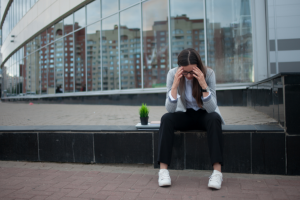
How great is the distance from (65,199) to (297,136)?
97.5 inches

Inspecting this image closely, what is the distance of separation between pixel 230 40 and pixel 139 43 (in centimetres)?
390

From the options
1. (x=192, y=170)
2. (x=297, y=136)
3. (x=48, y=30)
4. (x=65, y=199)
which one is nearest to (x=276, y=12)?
(x=297, y=136)

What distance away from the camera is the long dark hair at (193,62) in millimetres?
2727

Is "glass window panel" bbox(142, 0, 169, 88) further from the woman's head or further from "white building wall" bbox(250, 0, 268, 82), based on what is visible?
the woman's head

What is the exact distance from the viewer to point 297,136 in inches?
111

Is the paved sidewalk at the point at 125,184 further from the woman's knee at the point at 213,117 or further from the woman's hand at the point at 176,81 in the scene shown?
the woman's hand at the point at 176,81

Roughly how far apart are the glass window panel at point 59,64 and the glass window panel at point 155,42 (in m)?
7.02

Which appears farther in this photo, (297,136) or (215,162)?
(297,136)

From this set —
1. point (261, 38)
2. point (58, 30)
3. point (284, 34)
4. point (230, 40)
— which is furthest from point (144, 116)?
point (58, 30)

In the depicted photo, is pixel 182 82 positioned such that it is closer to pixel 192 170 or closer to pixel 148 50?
pixel 192 170

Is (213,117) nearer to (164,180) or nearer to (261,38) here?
(164,180)

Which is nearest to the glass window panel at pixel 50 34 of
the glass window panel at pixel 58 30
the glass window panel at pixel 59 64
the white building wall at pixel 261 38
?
the glass window panel at pixel 58 30

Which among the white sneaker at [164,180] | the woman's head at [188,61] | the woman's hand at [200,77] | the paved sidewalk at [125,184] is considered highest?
the woman's head at [188,61]

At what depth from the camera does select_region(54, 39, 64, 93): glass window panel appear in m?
15.7
